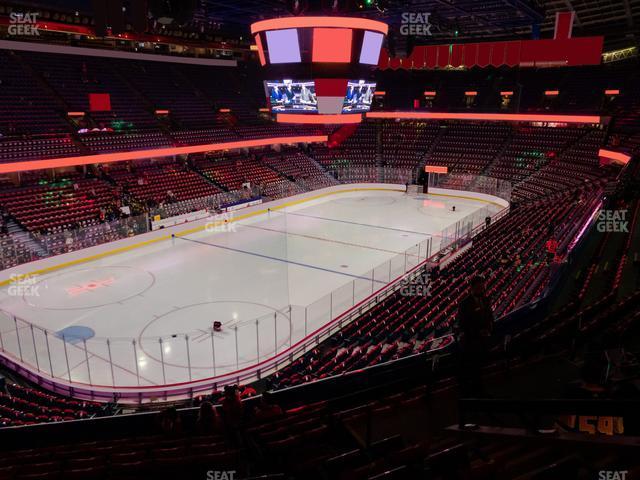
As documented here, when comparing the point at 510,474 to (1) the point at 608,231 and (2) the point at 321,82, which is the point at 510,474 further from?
(1) the point at 608,231

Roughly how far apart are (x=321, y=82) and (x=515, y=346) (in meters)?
8.28

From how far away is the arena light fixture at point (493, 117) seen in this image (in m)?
30.1

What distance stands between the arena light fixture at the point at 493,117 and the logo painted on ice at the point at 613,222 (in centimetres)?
1981

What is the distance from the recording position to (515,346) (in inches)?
213

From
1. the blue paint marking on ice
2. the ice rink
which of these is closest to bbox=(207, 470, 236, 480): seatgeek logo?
the ice rink

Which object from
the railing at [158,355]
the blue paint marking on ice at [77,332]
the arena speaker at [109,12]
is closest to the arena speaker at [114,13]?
the arena speaker at [109,12]

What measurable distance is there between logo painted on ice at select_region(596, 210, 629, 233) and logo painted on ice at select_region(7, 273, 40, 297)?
16.8 meters

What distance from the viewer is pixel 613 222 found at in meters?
12.5

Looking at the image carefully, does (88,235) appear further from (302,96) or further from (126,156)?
(302,96)

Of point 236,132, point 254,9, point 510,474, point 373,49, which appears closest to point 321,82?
point 373,49

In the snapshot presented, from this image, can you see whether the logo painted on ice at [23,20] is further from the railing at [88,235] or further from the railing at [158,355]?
the railing at [158,355]

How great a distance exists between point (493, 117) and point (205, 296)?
2655 cm

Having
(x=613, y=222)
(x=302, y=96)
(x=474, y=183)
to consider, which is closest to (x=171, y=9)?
(x=302, y=96)

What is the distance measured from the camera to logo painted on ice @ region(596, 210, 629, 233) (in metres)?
12.2
